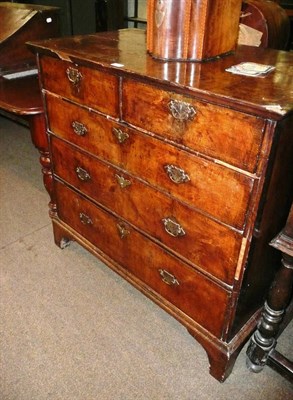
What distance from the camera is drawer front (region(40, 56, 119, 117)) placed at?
126cm

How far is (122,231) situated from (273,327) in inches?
28.7

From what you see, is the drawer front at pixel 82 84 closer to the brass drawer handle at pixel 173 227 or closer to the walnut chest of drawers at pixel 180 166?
the walnut chest of drawers at pixel 180 166

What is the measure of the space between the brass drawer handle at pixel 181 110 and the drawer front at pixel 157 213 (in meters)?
0.31

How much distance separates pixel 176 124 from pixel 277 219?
47 centimetres

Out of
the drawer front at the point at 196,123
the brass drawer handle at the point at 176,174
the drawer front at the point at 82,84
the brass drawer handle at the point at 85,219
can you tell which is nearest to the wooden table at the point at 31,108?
the drawer front at the point at 82,84

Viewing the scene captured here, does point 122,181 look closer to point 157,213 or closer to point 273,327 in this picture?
point 157,213

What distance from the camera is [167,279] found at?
4.79 feet

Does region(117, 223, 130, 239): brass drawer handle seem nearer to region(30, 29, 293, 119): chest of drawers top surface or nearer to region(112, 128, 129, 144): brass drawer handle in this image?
region(112, 128, 129, 144): brass drawer handle

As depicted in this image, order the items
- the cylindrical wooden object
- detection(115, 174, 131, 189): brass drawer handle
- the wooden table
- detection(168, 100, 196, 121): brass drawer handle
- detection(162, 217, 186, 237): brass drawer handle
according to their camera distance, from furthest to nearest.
A: the wooden table, detection(115, 174, 131, 189): brass drawer handle, detection(162, 217, 186, 237): brass drawer handle, the cylindrical wooden object, detection(168, 100, 196, 121): brass drawer handle

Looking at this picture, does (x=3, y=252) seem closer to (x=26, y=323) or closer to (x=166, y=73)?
(x=26, y=323)

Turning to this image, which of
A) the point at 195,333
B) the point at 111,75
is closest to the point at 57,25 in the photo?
the point at 111,75

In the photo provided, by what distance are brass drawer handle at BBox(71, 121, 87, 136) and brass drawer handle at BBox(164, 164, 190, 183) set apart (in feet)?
1.53

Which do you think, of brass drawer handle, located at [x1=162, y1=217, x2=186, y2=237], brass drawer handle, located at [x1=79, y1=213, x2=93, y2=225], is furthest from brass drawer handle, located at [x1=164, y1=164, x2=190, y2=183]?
brass drawer handle, located at [x1=79, y1=213, x2=93, y2=225]

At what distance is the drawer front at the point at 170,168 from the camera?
1060mm
